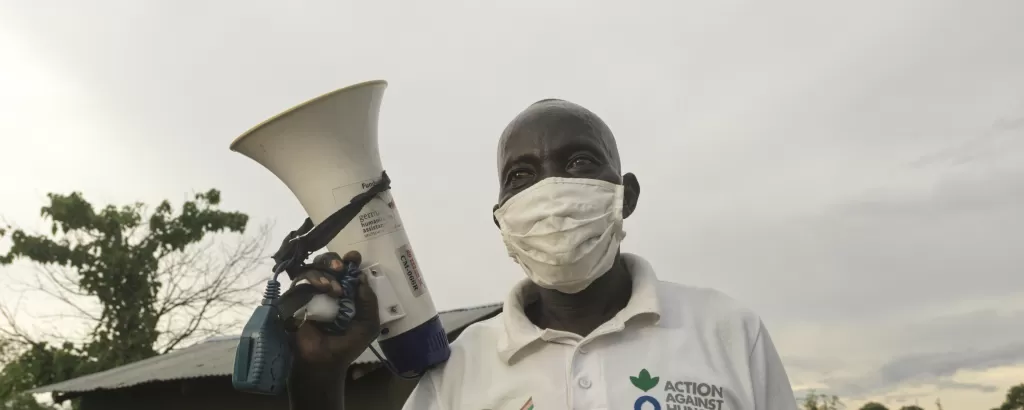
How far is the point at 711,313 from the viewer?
203 centimetres

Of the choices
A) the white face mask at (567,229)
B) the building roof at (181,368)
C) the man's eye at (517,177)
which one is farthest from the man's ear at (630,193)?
the building roof at (181,368)

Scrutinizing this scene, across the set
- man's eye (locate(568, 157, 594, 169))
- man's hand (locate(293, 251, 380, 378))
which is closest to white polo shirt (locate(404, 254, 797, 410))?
man's hand (locate(293, 251, 380, 378))

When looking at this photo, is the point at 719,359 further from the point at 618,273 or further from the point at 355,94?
the point at 355,94

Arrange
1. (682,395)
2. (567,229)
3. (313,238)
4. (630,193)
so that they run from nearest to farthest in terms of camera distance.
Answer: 1. (682,395)
2. (567,229)
3. (313,238)
4. (630,193)

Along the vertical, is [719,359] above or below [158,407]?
above

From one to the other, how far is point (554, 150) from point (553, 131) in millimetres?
66

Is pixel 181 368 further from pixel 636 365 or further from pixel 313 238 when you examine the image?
pixel 636 365

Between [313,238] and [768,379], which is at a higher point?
[313,238]

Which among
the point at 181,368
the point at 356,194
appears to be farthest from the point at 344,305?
the point at 181,368

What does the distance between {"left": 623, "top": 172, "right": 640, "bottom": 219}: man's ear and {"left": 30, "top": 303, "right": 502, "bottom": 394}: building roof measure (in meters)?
5.83

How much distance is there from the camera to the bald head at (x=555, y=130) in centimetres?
209

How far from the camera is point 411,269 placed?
6.97 ft

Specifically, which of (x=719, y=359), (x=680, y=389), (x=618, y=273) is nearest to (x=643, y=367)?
(x=680, y=389)

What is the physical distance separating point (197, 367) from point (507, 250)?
8.56m
